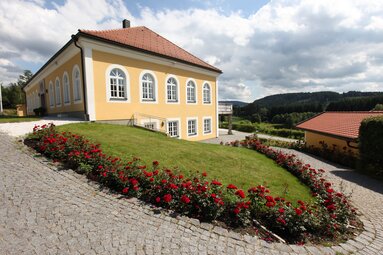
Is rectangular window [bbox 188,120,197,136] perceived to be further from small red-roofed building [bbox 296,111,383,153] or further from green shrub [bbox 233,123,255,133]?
green shrub [bbox 233,123,255,133]

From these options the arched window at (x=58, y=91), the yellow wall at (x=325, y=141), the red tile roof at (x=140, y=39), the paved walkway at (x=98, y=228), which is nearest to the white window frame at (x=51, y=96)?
the arched window at (x=58, y=91)

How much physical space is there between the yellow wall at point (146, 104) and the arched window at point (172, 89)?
0.43 meters

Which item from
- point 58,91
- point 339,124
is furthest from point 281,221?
point 58,91

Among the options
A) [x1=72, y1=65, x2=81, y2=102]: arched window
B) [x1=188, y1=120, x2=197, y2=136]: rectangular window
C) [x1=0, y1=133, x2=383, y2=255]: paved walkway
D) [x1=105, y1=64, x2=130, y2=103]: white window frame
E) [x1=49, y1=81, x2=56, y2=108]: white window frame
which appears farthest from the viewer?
[x1=188, y1=120, x2=197, y2=136]: rectangular window

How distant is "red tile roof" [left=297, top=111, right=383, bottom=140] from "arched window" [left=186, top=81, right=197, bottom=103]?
10.7 m

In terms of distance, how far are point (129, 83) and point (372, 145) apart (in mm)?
14524

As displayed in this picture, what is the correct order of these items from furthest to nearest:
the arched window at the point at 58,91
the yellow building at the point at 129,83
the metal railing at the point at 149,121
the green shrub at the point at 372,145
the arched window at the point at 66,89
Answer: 1. the arched window at the point at 58,91
2. the arched window at the point at 66,89
3. the metal railing at the point at 149,121
4. the yellow building at the point at 129,83
5. the green shrub at the point at 372,145

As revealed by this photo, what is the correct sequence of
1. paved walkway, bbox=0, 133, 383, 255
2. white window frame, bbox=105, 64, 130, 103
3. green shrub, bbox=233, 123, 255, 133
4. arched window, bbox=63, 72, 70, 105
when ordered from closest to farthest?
paved walkway, bbox=0, 133, 383, 255, white window frame, bbox=105, 64, 130, 103, arched window, bbox=63, 72, 70, 105, green shrub, bbox=233, 123, 255, 133

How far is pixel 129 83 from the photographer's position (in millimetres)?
13164

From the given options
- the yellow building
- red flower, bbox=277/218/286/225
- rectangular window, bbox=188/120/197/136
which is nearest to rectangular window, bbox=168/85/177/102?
the yellow building

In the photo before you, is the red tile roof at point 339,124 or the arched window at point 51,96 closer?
the red tile roof at point 339,124

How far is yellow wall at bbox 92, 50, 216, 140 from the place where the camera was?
39.0 feet

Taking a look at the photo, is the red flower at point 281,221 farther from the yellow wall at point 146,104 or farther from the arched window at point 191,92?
the arched window at point 191,92

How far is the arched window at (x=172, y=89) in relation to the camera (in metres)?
16.1
